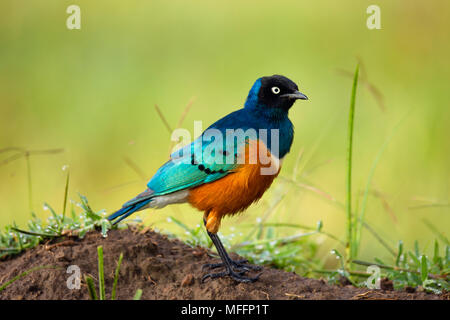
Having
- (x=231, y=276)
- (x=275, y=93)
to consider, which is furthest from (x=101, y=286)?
(x=275, y=93)

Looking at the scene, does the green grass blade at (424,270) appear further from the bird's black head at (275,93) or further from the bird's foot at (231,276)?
the bird's black head at (275,93)

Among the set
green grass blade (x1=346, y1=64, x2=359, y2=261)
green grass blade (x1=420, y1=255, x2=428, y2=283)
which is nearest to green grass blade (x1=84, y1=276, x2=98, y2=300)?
green grass blade (x1=346, y1=64, x2=359, y2=261)

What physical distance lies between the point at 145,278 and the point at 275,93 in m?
1.85

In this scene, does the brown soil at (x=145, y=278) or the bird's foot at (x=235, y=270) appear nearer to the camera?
the brown soil at (x=145, y=278)

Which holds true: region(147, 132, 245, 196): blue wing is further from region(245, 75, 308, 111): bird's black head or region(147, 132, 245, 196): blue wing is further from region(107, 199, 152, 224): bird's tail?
region(245, 75, 308, 111): bird's black head

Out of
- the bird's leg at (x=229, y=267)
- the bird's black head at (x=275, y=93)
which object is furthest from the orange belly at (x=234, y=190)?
Result: the bird's black head at (x=275, y=93)

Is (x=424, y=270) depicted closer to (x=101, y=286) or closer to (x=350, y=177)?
(x=350, y=177)

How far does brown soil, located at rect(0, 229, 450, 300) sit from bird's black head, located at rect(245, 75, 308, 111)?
1376 mm

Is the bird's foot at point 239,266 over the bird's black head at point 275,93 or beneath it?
beneath

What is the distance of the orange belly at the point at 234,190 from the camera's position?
15.7ft

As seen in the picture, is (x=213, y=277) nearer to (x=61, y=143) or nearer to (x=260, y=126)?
(x=260, y=126)

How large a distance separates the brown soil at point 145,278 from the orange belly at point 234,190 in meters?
0.45

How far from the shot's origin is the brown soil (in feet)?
13.9
